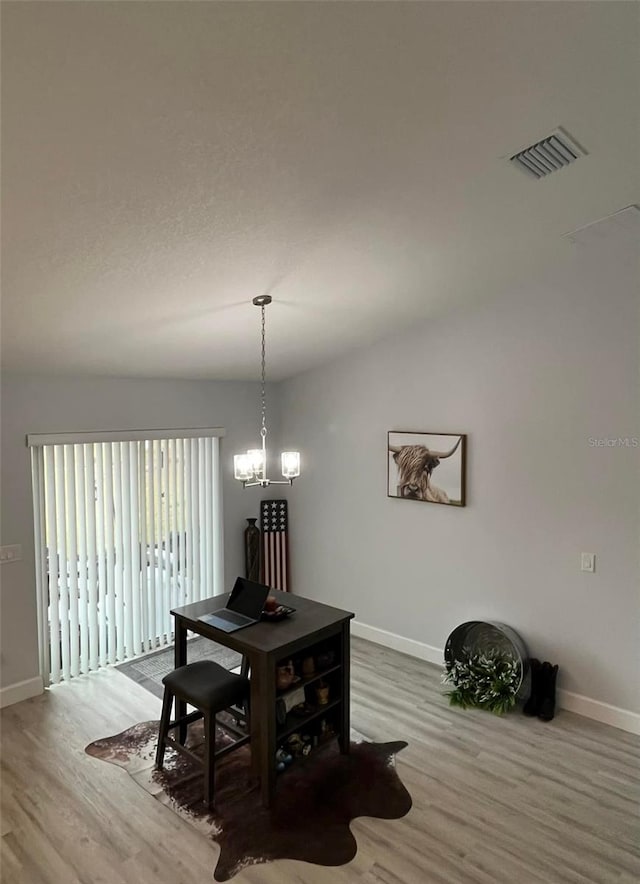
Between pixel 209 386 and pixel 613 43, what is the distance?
12.8 ft

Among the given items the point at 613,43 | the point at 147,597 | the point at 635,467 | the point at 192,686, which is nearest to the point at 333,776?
the point at 192,686

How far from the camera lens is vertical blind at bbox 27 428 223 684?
13.2 feet

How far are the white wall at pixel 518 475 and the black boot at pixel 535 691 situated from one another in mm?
118

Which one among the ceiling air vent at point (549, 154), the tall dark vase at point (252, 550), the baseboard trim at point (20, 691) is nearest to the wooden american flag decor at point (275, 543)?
the tall dark vase at point (252, 550)

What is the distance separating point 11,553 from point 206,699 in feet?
6.38

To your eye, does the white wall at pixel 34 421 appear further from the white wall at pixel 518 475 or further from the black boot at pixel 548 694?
the black boot at pixel 548 694

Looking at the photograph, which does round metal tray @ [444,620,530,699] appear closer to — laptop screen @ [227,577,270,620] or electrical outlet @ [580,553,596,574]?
electrical outlet @ [580,553,596,574]

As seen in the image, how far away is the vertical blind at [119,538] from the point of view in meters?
4.02

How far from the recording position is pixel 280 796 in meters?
2.89

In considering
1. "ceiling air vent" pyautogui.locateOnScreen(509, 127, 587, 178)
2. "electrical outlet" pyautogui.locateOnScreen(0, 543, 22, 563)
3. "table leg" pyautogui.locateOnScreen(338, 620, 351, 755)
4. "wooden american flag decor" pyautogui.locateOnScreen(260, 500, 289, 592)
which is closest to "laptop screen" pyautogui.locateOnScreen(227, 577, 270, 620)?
"table leg" pyautogui.locateOnScreen(338, 620, 351, 755)

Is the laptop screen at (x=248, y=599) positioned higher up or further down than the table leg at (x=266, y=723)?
higher up

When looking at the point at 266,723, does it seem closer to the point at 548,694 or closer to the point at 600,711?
the point at 548,694

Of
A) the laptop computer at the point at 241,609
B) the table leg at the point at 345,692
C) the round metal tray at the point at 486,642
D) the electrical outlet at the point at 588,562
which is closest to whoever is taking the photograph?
the laptop computer at the point at 241,609

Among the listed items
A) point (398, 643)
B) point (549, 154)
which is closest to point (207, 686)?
point (398, 643)
